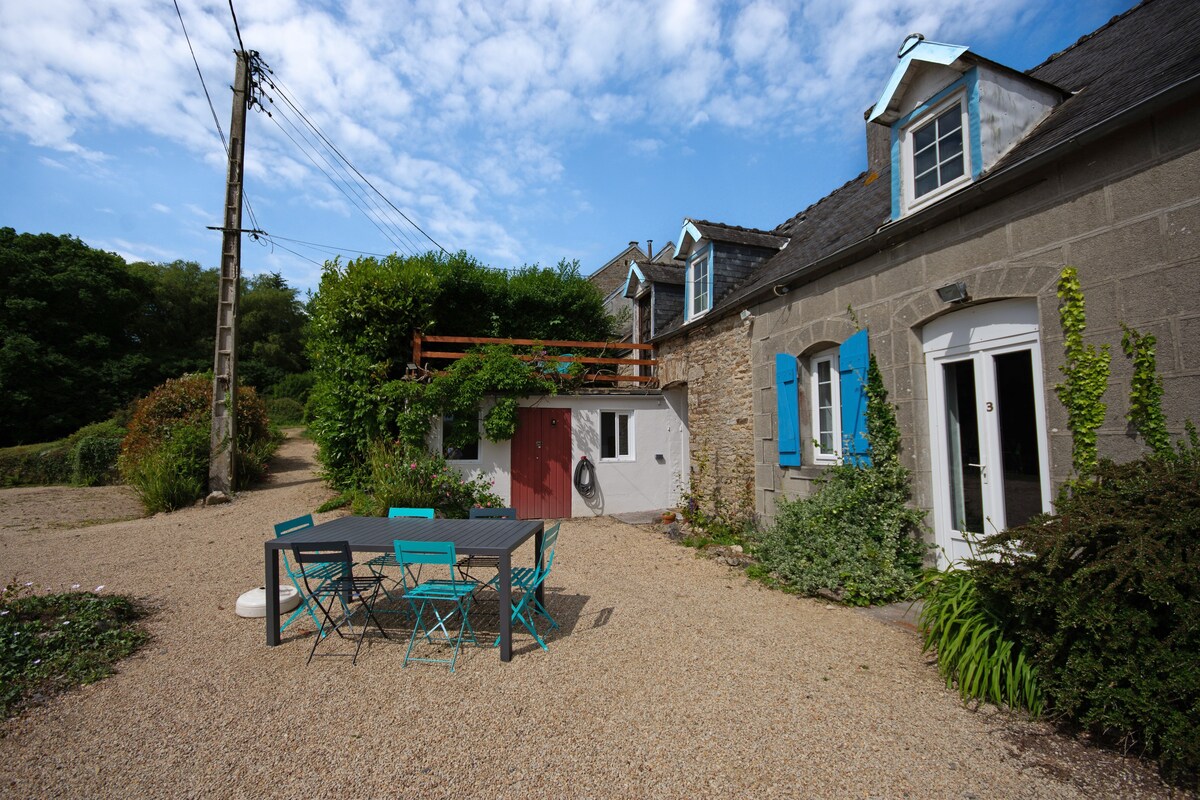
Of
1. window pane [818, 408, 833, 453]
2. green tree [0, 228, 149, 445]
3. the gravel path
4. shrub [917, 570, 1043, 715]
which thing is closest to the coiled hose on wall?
window pane [818, 408, 833, 453]

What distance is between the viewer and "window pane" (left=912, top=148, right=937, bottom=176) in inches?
226

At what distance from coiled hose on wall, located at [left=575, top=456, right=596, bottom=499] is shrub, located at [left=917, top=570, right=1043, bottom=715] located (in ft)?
22.9

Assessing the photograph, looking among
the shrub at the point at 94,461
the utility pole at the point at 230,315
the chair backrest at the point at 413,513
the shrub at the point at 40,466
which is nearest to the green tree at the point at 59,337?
the shrub at the point at 40,466

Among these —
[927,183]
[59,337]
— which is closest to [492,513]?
[927,183]

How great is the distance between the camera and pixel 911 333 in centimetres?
561

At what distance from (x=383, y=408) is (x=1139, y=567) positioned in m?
9.30

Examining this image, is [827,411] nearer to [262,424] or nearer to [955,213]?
[955,213]

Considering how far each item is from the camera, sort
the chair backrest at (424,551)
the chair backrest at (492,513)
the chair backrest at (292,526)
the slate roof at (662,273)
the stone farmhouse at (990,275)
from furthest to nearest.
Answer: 1. the slate roof at (662,273)
2. the chair backrest at (492,513)
3. the chair backrest at (292,526)
4. the chair backrest at (424,551)
5. the stone farmhouse at (990,275)

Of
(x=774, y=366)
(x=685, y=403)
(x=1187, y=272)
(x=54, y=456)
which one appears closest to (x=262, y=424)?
(x=54, y=456)

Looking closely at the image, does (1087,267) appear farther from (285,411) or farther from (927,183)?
(285,411)

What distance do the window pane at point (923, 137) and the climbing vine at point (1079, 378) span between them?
229 cm

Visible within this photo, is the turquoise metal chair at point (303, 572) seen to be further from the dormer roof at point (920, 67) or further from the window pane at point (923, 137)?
the window pane at point (923, 137)

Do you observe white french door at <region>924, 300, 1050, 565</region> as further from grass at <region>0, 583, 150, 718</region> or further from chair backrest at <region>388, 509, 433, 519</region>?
grass at <region>0, 583, 150, 718</region>

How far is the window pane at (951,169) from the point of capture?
5.45 metres
